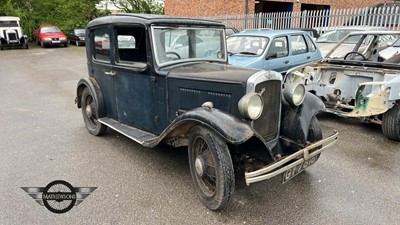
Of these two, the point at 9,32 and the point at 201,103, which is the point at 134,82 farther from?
the point at 9,32

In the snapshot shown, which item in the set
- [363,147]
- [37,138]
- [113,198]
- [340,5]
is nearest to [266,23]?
[340,5]

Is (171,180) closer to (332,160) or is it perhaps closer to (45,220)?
(45,220)

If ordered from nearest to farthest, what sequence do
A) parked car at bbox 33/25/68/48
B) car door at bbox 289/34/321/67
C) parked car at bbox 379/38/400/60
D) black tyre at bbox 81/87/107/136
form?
black tyre at bbox 81/87/107/136
parked car at bbox 379/38/400/60
car door at bbox 289/34/321/67
parked car at bbox 33/25/68/48

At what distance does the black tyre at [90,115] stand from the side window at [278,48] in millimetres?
4250

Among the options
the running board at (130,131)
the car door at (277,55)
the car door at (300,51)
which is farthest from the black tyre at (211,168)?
the car door at (300,51)

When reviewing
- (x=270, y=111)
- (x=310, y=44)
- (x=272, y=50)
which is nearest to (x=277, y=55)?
(x=272, y=50)

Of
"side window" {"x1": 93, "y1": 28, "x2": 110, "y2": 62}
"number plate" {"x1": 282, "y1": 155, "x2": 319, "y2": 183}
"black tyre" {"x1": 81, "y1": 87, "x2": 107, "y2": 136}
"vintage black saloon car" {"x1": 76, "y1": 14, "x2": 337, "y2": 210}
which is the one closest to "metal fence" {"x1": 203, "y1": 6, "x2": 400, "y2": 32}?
"vintage black saloon car" {"x1": 76, "y1": 14, "x2": 337, "y2": 210}

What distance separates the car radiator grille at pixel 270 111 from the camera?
10.8 ft

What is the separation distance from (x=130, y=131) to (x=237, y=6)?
52.7 feet

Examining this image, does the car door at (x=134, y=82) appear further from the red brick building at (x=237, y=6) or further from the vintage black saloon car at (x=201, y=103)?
the red brick building at (x=237, y=6)

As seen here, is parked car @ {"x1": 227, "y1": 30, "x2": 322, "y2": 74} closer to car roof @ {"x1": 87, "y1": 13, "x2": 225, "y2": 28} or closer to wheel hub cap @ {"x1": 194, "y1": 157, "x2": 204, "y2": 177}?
car roof @ {"x1": 87, "y1": 13, "x2": 225, "y2": 28}

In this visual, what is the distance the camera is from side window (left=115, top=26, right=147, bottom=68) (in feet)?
13.0

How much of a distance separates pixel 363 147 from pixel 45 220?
4336 mm

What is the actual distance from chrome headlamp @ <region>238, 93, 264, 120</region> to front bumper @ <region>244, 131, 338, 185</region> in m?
0.49
